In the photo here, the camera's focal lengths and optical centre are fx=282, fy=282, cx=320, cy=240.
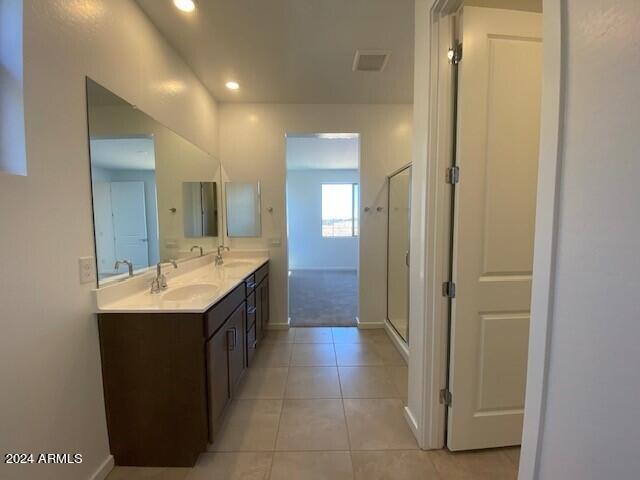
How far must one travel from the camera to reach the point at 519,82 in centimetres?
143

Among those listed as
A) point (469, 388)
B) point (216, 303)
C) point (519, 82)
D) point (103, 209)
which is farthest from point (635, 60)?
point (103, 209)

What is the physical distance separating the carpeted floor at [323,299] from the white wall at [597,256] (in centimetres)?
292

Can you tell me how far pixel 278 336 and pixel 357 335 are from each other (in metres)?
0.91

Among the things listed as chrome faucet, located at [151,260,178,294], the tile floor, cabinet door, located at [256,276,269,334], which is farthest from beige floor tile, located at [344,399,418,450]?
chrome faucet, located at [151,260,178,294]

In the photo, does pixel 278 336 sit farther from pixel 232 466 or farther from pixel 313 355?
pixel 232 466

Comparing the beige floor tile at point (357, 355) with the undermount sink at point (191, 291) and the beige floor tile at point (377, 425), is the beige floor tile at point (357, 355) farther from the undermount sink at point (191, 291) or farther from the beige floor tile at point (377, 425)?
the undermount sink at point (191, 291)

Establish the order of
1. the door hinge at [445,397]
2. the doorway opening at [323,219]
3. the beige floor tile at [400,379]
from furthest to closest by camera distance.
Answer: the doorway opening at [323,219] → the beige floor tile at [400,379] → the door hinge at [445,397]

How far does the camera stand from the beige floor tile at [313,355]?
2607mm

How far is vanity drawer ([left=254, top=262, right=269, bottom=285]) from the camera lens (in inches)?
107

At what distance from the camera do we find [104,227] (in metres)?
1.50

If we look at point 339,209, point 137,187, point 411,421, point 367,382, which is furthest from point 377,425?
point 339,209

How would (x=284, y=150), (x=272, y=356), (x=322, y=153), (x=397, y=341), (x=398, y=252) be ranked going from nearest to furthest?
(x=272, y=356), (x=397, y=341), (x=398, y=252), (x=284, y=150), (x=322, y=153)

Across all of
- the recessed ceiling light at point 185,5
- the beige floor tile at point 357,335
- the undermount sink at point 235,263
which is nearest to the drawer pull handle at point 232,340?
the undermount sink at point 235,263

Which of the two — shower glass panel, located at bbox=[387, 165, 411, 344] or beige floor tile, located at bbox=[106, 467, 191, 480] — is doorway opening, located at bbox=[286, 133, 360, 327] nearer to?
shower glass panel, located at bbox=[387, 165, 411, 344]
